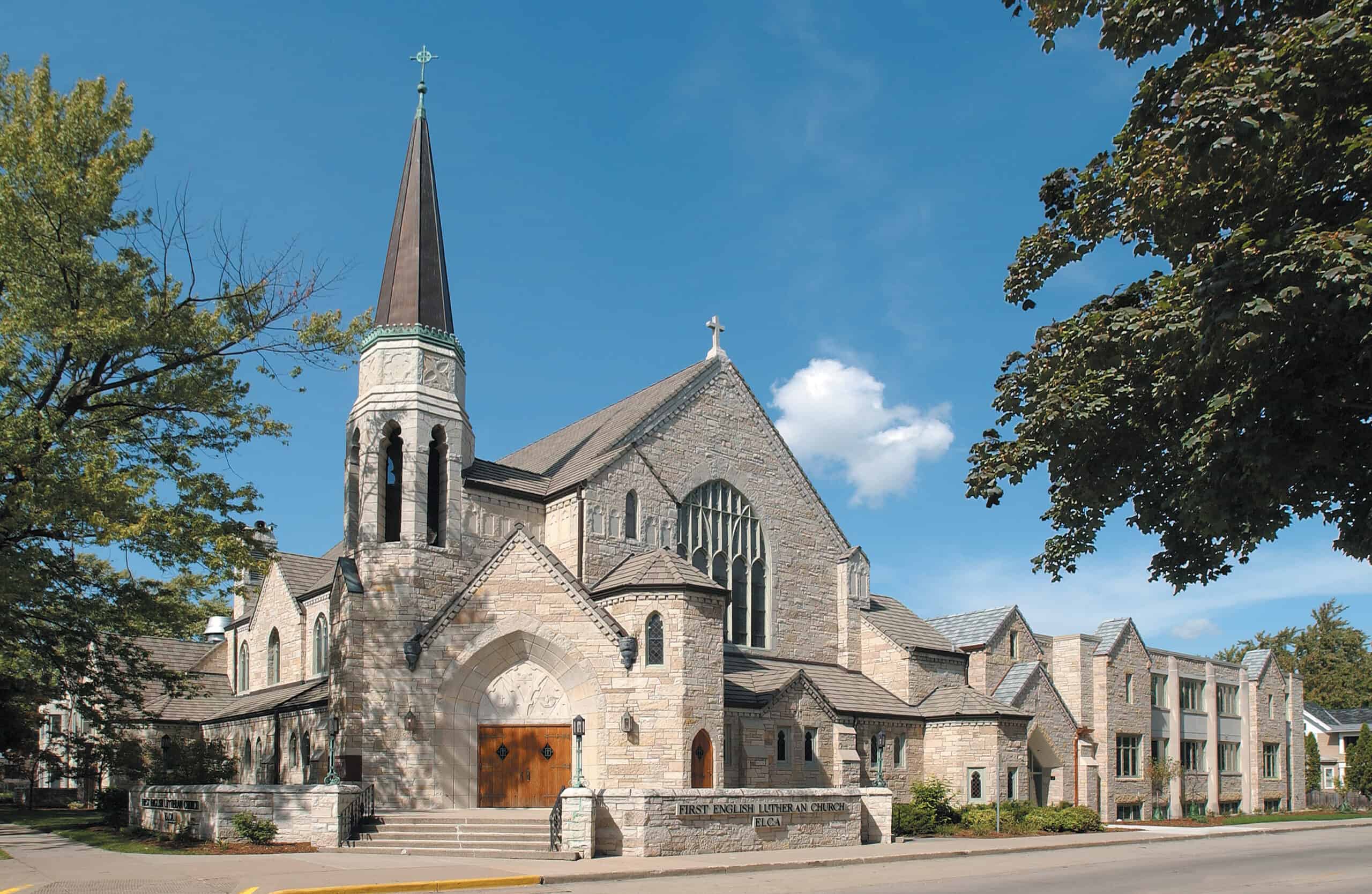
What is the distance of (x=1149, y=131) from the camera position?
10.6 metres

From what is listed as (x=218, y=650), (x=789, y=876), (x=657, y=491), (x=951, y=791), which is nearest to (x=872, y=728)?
(x=951, y=791)

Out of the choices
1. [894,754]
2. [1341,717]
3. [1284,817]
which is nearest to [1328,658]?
[1341,717]

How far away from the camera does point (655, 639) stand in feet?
81.0

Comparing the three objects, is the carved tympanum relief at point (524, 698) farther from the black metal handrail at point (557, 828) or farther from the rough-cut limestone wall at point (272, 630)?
the rough-cut limestone wall at point (272, 630)

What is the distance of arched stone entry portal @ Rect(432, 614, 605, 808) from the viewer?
80.4 feet

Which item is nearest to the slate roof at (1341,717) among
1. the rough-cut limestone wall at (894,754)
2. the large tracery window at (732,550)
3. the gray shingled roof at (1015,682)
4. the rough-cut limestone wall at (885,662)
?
the gray shingled roof at (1015,682)

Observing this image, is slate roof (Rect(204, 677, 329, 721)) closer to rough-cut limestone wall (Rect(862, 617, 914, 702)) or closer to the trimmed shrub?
the trimmed shrub

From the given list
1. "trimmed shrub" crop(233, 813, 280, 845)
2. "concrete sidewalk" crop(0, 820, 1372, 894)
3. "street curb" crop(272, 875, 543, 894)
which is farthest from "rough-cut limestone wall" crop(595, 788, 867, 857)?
"trimmed shrub" crop(233, 813, 280, 845)

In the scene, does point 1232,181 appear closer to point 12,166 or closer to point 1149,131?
point 1149,131

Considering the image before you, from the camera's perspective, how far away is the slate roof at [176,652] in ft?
150

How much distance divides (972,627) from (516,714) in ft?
60.0

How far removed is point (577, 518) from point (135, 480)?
10.5m

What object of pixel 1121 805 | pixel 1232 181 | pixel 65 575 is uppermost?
pixel 1232 181

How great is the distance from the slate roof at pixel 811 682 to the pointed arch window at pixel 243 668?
754 inches
